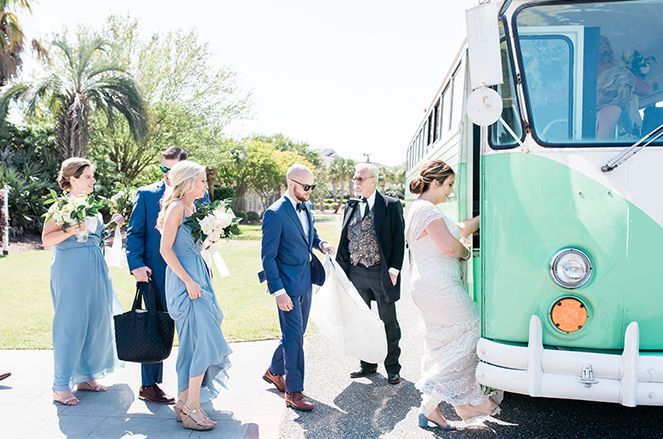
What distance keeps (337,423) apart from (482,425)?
1.15m

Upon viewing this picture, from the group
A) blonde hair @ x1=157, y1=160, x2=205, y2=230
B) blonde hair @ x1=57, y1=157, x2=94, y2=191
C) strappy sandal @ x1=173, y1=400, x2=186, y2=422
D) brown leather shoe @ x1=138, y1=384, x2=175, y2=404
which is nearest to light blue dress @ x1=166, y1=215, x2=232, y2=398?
strappy sandal @ x1=173, y1=400, x2=186, y2=422

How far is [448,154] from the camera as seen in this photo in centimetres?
623

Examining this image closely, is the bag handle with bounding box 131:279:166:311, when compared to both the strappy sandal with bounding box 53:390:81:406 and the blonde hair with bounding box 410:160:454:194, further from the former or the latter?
the blonde hair with bounding box 410:160:454:194

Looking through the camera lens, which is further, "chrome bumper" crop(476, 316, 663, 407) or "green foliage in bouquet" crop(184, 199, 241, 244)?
"green foliage in bouquet" crop(184, 199, 241, 244)

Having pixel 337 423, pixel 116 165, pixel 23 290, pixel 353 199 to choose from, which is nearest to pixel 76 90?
pixel 116 165

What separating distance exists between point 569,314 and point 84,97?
21.9m

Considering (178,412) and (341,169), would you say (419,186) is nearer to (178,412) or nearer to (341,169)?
(178,412)

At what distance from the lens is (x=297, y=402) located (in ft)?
17.1

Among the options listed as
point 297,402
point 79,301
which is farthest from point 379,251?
point 79,301

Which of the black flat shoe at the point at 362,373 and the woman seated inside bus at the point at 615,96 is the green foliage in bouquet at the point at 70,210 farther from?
the woman seated inside bus at the point at 615,96

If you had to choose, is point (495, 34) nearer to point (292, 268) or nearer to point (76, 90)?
point (292, 268)

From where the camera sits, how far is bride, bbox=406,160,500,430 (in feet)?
14.9

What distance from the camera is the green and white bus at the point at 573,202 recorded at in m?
3.75

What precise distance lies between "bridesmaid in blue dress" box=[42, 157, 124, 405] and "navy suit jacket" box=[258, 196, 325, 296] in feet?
4.70
